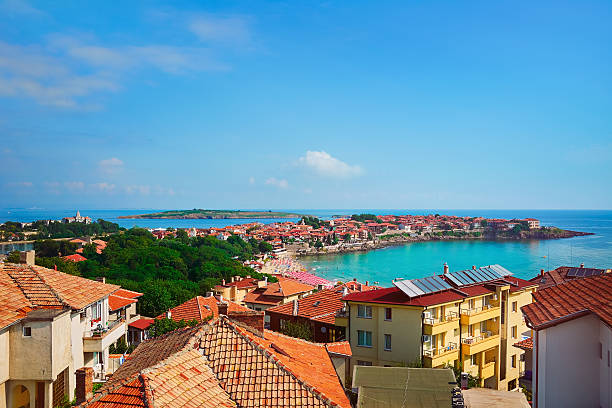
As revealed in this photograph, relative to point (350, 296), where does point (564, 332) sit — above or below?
above

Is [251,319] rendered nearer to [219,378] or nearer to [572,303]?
[219,378]

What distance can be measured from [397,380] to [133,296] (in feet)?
75.6

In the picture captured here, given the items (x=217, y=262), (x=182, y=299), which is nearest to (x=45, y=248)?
(x=217, y=262)

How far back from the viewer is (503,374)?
756 inches

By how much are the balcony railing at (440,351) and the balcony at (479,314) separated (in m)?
1.02

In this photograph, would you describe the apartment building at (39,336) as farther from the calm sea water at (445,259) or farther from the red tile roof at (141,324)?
the calm sea water at (445,259)

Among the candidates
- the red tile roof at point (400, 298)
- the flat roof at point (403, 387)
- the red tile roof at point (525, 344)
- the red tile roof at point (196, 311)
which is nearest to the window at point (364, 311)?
the red tile roof at point (400, 298)

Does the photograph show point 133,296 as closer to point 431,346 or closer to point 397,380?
point 431,346

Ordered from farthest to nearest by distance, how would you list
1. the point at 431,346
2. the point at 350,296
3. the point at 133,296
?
the point at 133,296 < the point at 350,296 < the point at 431,346

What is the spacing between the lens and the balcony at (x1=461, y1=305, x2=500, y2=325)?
57.0 feet

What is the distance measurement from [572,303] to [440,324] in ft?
30.2

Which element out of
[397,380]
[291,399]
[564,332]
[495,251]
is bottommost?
[495,251]

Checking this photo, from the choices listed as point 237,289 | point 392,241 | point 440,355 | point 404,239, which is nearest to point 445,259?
point 392,241

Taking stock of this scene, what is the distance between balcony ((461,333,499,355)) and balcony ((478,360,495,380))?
2.34ft
